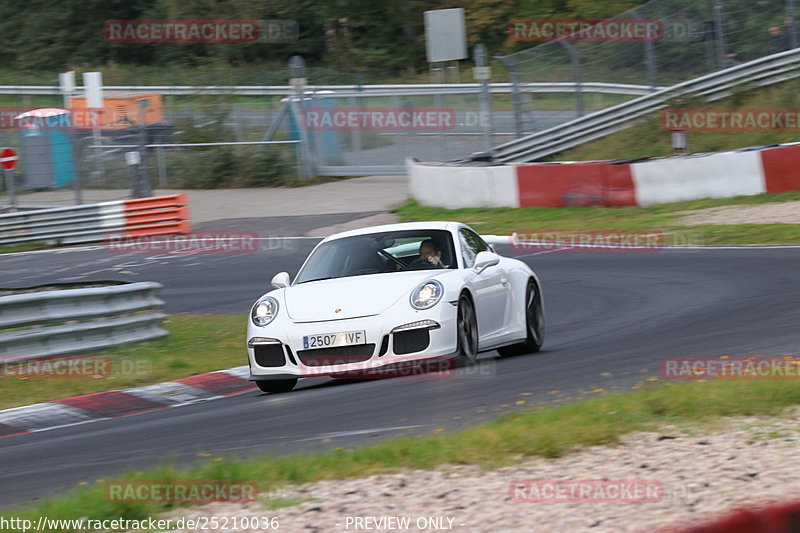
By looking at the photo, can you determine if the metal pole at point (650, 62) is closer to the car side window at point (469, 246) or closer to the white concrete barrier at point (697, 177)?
the white concrete barrier at point (697, 177)

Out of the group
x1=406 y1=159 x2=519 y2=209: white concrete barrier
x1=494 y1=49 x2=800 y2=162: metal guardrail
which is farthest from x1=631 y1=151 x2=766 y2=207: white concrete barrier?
x1=494 y1=49 x2=800 y2=162: metal guardrail

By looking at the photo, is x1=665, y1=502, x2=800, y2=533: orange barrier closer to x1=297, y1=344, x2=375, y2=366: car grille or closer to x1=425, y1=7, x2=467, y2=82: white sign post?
x1=297, y1=344, x2=375, y2=366: car grille

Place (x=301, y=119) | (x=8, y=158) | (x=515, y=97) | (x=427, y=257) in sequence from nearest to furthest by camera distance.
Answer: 1. (x=427, y=257)
2. (x=8, y=158)
3. (x=515, y=97)
4. (x=301, y=119)

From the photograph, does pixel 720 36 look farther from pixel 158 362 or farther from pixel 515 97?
pixel 158 362

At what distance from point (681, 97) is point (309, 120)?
9.55 meters

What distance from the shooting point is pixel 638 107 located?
89.1ft

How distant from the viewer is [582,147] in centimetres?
2778

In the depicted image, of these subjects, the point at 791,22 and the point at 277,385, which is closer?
the point at 277,385

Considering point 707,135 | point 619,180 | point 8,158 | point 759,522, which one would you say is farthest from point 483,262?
point 707,135

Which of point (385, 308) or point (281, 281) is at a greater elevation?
point (281, 281)

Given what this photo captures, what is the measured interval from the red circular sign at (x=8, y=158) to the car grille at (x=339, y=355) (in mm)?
16496

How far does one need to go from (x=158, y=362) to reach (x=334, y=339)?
3.09 meters

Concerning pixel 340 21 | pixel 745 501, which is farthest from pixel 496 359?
pixel 340 21

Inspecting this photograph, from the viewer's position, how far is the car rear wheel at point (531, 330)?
1057 centimetres
